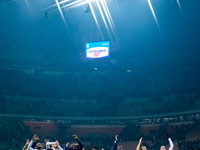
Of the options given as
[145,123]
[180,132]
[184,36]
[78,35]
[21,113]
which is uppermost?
[78,35]

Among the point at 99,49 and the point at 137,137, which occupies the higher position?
the point at 99,49

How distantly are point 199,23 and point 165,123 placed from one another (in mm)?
15073

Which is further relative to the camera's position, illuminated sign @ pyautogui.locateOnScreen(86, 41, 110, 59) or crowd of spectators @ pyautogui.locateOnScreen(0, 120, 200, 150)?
illuminated sign @ pyautogui.locateOnScreen(86, 41, 110, 59)

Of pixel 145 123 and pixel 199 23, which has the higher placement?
pixel 199 23

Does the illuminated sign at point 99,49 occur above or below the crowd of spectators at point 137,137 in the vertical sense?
above

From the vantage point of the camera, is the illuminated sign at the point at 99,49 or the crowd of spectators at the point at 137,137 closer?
the crowd of spectators at the point at 137,137

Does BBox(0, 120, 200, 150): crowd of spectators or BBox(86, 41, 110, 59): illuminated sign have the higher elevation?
BBox(86, 41, 110, 59): illuminated sign

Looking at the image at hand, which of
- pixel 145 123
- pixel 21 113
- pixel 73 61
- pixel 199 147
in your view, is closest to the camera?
pixel 199 147

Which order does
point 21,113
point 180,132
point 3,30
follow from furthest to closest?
point 3,30, point 21,113, point 180,132

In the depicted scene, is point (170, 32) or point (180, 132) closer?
point (180, 132)

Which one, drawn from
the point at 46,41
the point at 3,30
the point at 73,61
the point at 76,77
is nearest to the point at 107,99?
the point at 76,77

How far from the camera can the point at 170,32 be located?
1220 inches

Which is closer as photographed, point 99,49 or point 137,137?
point 137,137

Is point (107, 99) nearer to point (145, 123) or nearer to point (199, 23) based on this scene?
point (145, 123)
